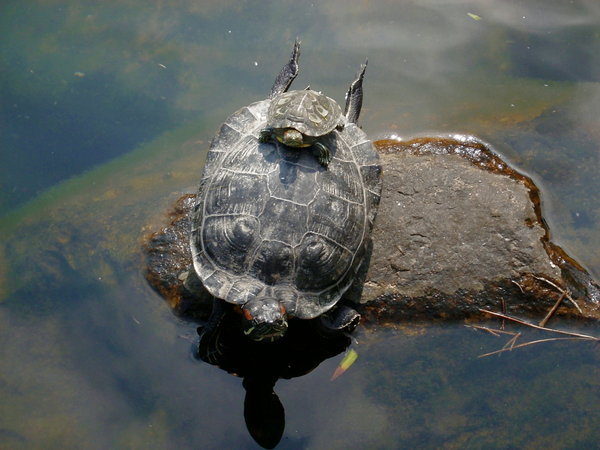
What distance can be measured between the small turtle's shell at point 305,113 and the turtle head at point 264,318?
45.8 inches

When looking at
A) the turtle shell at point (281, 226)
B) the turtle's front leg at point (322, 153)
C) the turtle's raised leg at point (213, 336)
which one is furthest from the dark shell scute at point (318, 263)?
the turtle's raised leg at point (213, 336)

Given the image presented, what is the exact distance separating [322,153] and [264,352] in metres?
1.45

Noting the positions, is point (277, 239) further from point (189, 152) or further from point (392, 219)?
point (189, 152)

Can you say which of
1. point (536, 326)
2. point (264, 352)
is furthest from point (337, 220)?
point (536, 326)

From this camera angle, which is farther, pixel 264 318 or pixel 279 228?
pixel 279 228

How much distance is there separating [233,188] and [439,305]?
66.2 inches

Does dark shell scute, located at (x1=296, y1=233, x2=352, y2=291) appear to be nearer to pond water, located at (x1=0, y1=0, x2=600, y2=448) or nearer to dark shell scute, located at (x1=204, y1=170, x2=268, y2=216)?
dark shell scute, located at (x1=204, y1=170, x2=268, y2=216)

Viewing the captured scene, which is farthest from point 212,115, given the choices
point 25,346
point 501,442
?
point 501,442

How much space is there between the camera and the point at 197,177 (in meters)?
5.25

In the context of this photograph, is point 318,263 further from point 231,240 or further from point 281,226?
point 231,240

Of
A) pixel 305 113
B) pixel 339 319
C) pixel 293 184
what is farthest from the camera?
pixel 339 319

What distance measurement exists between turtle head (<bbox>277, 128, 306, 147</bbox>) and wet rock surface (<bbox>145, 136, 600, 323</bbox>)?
988mm

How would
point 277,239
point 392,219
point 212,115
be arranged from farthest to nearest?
point 212,115 → point 392,219 → point 277,239

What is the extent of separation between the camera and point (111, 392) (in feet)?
13.4
